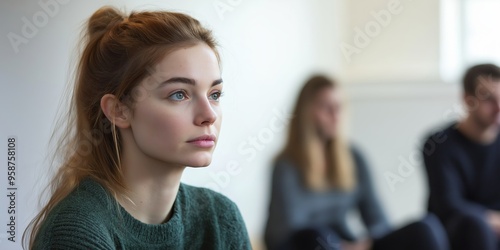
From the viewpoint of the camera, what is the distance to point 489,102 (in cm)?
138

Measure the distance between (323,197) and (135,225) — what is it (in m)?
0.79

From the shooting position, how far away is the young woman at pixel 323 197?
124 cm

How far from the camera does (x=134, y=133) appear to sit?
54cm

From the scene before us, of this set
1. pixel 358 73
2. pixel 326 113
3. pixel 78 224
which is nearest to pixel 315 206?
pixel 326 113

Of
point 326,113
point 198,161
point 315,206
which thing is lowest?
point 315,206

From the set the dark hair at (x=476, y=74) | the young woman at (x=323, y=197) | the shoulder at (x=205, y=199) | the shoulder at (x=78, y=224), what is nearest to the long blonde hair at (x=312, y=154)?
the young woman at (x=323, y=197)

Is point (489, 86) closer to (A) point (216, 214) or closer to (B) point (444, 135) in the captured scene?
(B) point (444, 135)

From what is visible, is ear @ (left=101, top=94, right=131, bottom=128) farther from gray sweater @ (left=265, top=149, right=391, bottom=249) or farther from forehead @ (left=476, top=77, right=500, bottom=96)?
forehead @ (left=476, top=77, right=500, bottom=96)

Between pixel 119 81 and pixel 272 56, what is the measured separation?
39.4 inches

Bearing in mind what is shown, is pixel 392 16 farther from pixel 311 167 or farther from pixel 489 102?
pixel 311 167

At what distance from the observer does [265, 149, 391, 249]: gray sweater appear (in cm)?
124

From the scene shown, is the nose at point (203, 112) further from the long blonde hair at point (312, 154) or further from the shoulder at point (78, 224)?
the long blonde hair at point (312, 154)

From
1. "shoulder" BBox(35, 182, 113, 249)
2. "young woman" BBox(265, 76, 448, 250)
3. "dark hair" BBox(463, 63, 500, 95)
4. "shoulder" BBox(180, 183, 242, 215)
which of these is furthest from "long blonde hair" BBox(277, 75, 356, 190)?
"shoulder" BBox(35, 182, 113, 249)

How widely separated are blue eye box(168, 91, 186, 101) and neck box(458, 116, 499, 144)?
3.02ft
